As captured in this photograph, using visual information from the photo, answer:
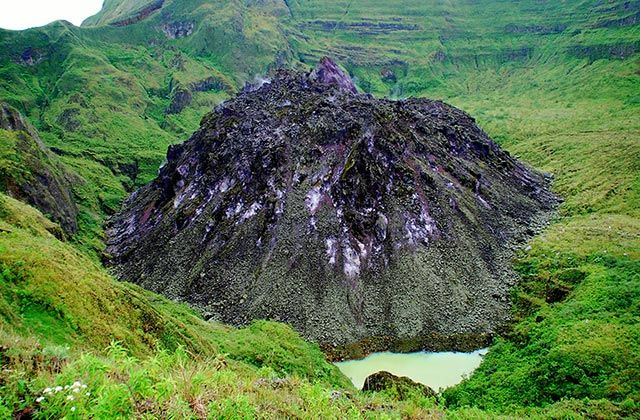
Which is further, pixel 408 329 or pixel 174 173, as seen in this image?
pixel 174 173

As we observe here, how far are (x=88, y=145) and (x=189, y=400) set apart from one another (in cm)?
10412

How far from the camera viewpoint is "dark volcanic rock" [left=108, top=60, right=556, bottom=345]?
4112 centimetres

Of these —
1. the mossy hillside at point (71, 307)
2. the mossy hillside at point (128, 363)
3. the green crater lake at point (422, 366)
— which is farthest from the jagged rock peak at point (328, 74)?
the mossy hillside at point (71, 307)

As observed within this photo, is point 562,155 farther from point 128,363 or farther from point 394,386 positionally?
point 128,363

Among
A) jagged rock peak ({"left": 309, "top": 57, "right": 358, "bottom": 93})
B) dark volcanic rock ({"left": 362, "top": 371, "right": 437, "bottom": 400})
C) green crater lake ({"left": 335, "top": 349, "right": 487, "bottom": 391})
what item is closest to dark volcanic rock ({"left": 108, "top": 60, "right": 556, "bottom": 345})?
green crater lake ({"left": 335, "top": 349, "right": 487, "bottom": 391})

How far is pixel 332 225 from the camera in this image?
4625 centimetres

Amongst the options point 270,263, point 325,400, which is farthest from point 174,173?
point 325,400

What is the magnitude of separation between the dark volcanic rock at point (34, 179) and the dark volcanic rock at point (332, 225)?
22.4ft

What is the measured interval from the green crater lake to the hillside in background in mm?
1834

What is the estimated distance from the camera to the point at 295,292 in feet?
137

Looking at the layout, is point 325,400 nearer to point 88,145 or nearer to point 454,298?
point 454,298

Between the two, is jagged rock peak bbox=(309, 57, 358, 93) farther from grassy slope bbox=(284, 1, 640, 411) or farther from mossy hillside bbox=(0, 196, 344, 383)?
mossy hillside bbox=(0, 196, 344, 383)

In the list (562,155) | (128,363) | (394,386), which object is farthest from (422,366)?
(562,155)

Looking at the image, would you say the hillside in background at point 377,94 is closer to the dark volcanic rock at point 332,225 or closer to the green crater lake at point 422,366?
the green crater lake at point 422,366
